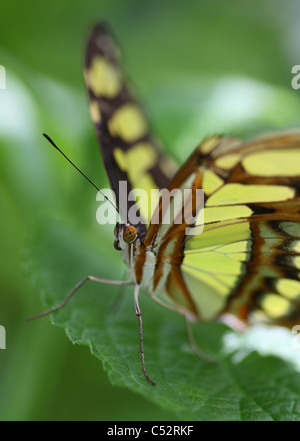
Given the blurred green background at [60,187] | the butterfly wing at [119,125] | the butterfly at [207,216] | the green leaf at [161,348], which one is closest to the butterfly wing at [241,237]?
the butterfly at [207,216]

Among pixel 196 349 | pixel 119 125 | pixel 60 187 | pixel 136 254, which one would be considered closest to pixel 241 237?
pixel 136 254

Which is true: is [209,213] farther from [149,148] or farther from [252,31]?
[252,31]

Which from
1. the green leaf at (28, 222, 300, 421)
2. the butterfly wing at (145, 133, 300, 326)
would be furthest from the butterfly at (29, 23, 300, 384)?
the green leaf at (28, 222, 300, 421)

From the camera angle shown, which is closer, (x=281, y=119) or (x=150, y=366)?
(x=150, y=366)

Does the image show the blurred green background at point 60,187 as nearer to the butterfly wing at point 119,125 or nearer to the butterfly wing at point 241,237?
the butterfly wing at point 119,125

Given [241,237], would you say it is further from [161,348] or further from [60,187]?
[60,187]

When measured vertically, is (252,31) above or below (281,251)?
above

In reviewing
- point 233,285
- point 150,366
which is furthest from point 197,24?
point 150,366
